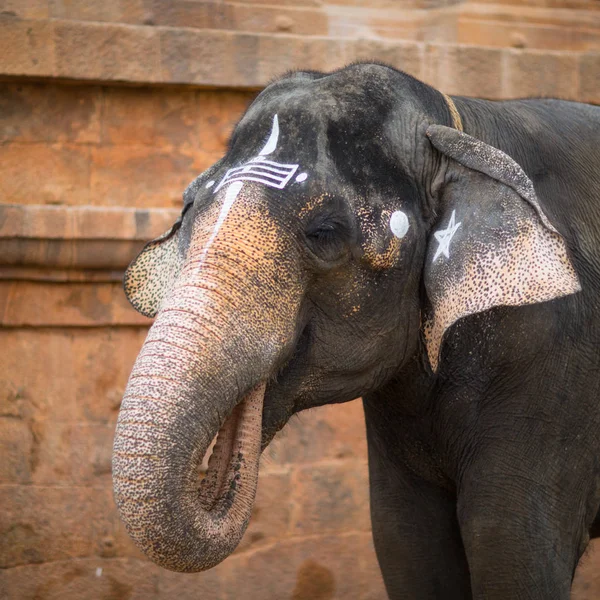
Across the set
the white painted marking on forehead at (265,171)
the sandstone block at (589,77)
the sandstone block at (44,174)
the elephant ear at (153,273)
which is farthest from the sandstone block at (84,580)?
the sandstone block at (589,77)

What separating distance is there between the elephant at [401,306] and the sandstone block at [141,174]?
4.18ft

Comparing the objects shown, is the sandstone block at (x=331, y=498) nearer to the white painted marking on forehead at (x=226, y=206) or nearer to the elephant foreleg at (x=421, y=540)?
the elephant foreleg at (x=421, y=540)

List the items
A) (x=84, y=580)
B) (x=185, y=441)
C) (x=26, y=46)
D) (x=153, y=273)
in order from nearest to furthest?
(x=185, y=441)
(x=153, y=273)
(x=26, y=46)
(x=84, y=580)

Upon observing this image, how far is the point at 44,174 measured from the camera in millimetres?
3918

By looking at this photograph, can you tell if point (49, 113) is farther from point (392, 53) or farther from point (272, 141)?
point (272, 141)

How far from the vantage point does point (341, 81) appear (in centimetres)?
248

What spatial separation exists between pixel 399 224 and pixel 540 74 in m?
2.24

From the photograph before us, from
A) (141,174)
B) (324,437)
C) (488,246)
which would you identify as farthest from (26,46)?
(488,246)

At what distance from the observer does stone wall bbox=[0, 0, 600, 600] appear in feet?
12.6

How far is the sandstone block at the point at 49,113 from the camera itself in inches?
152

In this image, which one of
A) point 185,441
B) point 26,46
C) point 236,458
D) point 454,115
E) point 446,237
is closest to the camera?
point 185,441

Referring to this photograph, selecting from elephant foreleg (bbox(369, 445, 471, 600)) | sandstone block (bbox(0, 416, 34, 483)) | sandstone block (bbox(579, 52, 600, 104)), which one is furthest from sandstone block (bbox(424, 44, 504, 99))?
sandstone block (bbox(0, 416, 34, 483))

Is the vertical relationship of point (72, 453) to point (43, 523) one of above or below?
above

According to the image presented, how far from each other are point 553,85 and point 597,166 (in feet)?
5.75
